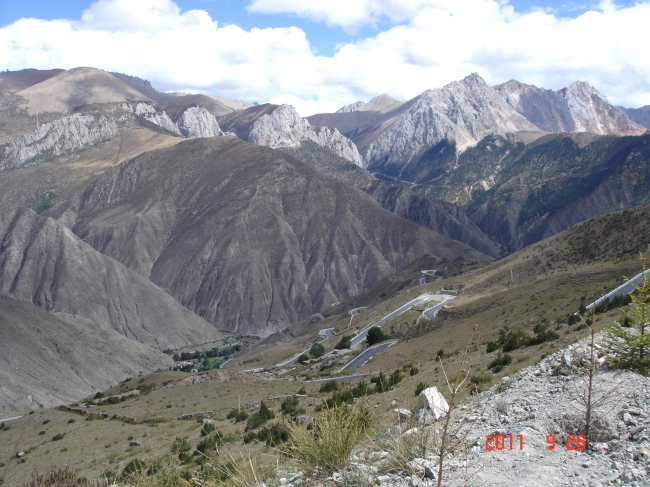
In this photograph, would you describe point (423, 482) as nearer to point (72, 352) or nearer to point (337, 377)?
point (337, 377)

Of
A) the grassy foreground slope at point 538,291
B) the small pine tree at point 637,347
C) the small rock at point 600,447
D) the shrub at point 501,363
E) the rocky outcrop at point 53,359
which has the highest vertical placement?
the small pine tree at point 637,347

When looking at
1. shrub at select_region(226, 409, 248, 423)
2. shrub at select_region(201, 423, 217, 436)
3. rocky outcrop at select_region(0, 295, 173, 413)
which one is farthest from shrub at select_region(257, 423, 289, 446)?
rocky outcrop at select_region(0, 295, 173, 413)

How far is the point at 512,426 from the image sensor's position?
1135 centimetres

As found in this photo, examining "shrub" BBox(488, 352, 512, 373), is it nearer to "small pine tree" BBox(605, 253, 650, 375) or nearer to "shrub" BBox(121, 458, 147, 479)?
"small pine tree" BBox(605, 253, 650, 375)

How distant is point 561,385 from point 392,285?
118105 millimetres

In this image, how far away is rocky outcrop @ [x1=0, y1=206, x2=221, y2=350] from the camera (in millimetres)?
154375

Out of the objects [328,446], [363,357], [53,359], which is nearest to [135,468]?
[328,446]

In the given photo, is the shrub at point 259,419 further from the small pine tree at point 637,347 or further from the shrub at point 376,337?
the shrub at point 376,337

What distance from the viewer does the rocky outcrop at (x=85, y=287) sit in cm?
15438

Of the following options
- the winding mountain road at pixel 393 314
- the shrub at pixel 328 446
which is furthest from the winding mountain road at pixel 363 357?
the shrub at pixel 328 446

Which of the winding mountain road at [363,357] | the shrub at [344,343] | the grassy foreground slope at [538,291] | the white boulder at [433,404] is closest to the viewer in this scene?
the white boulder at [433,404]

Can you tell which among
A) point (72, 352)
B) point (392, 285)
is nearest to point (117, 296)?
point (72, 352)

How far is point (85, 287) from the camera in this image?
15900cm

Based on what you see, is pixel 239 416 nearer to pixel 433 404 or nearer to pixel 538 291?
pixel 433 404
